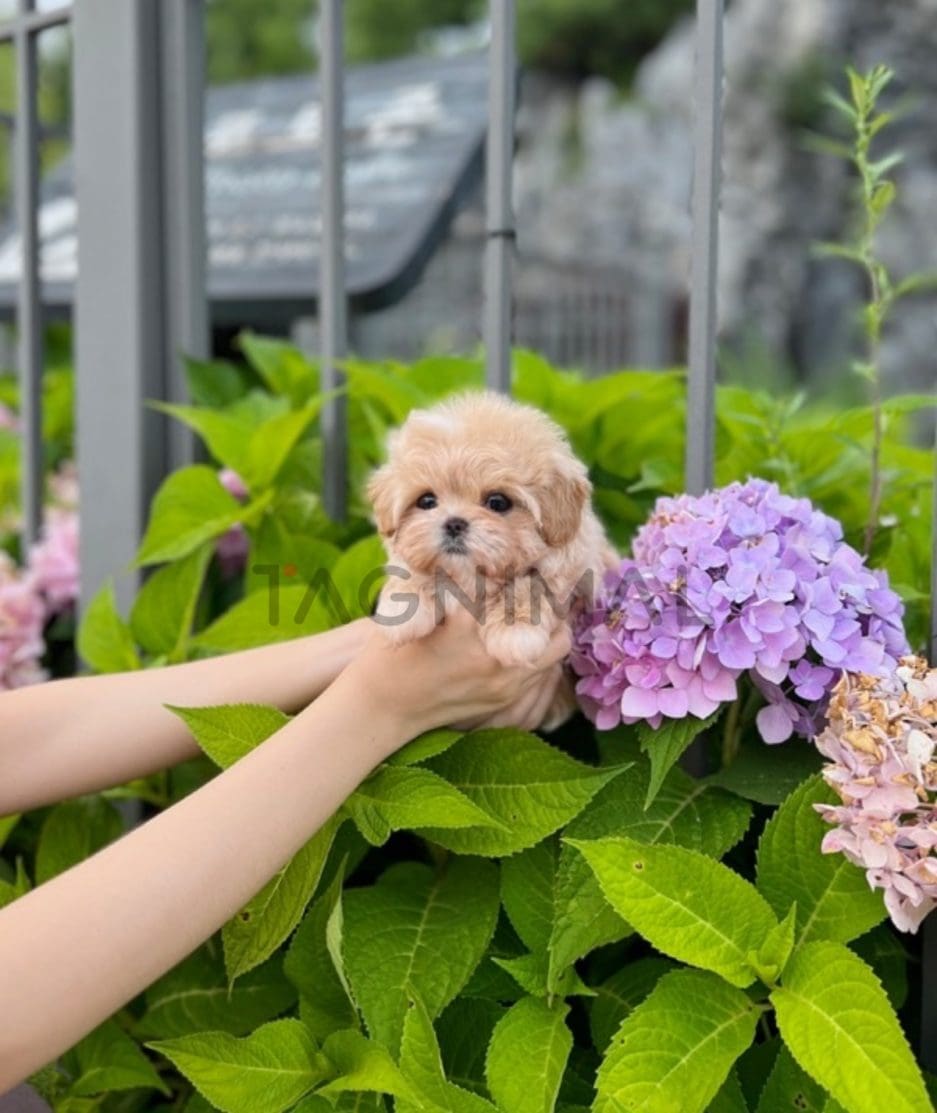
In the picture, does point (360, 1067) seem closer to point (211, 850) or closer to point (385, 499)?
point (211, 850)

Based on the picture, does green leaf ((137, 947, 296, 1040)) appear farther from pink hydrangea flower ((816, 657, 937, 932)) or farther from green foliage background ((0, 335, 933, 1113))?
pink hydrangea flower ((816, 657, 937, 932))

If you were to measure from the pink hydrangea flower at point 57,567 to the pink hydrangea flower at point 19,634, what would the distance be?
6cm

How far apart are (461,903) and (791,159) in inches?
402

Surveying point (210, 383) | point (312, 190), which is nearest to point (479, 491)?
point (210, 383)

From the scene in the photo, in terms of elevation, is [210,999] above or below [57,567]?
below

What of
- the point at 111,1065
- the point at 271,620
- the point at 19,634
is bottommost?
the point at 111,1065

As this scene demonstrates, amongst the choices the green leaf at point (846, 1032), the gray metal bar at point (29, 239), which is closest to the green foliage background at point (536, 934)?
the green leaf at point (846, 1032)

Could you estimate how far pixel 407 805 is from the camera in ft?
3.00

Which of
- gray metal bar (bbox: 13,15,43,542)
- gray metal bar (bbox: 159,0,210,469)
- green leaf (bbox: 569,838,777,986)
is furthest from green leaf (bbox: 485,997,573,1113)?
gray metal bar (bbox: 13,15,43,542)

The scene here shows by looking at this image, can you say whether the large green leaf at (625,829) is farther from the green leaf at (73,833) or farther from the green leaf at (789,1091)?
the green leaf at (73,833)

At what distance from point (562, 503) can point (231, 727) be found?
29 cm

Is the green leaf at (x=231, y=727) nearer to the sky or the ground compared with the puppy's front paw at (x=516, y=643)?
nearer to the ground

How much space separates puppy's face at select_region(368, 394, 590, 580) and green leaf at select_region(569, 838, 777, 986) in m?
0.19

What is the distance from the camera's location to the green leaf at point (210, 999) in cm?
108
